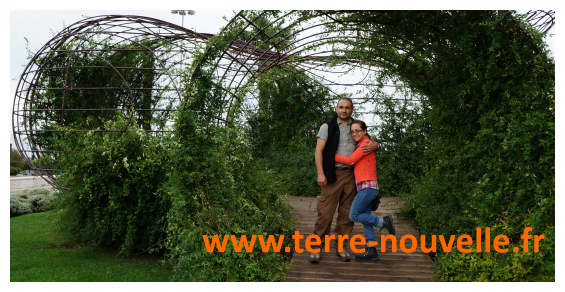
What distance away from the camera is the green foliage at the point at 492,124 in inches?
121

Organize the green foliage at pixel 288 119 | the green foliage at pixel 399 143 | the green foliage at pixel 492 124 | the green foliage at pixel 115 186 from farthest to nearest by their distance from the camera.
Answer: the green foliage at pixel 288 119, the green foliage at pixel 399 143, the green foliage at pixel 115 186, the green foliage at pixel 492 124

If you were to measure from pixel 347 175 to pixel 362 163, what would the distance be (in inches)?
8.4

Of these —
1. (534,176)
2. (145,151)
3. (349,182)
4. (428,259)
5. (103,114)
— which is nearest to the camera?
(534,176)

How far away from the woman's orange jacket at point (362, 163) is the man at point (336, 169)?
10cm

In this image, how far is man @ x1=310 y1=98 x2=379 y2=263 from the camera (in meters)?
3.54

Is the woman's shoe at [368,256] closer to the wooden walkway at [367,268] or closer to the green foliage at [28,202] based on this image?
the wooden walkway at [367,268]

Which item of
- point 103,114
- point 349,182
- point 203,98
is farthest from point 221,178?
point 103,114

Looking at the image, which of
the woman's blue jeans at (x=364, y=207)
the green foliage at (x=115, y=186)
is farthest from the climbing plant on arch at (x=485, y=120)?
the green foliage at (x=115, y=186)

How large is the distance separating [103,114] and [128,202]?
4709 mm

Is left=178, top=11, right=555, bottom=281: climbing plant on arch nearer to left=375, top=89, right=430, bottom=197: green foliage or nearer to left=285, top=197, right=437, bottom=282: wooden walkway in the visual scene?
left=285, top=197, right=437, bottom=282: wooden walkway

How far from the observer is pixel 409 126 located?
9.24 m

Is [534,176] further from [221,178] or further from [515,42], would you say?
[221,178]

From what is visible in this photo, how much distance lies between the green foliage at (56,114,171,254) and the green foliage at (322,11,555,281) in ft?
10.5

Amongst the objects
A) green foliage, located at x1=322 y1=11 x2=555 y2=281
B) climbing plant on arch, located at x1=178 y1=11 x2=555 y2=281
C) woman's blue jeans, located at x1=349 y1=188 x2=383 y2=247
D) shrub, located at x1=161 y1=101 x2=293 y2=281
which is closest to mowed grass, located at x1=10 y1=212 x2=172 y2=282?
shrub, located at x1=161 y1=101 x2=293 y2=281
